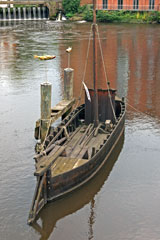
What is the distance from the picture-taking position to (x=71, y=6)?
229ft

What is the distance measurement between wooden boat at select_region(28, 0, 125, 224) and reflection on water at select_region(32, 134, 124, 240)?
0.28 metres

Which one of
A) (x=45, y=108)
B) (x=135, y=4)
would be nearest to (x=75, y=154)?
(x=45, y=108)

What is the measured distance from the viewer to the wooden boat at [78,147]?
13.5 meters

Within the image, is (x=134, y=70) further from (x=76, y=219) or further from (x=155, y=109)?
(x=76, y=219)

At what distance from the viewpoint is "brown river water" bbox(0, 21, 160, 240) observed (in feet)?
43.2

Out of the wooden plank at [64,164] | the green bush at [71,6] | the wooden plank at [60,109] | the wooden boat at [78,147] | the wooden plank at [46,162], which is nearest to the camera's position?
the wooden plank at [46,162]

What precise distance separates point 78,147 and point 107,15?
174ft

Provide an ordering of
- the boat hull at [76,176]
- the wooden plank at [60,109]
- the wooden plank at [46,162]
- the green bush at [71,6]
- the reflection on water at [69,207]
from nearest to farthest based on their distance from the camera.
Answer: the wooden plank at [46,162], the reflection on water at [69,207], the boat hull at [76,176], the wooden plank at [60,109], the green bush at [71,6]

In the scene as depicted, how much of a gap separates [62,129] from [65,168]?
3213 millimetres

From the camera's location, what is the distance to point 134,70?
34.3 meters

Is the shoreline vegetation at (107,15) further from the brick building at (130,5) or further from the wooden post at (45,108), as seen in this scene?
the wooden post at (45,108)

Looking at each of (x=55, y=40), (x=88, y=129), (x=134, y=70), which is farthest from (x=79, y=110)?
(x=55, y=40)

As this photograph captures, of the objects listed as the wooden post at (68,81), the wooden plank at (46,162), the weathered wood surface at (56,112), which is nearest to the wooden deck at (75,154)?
the wooden plank at (46,162)

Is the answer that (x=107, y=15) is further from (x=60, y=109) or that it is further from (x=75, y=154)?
(x=75, y=154)
